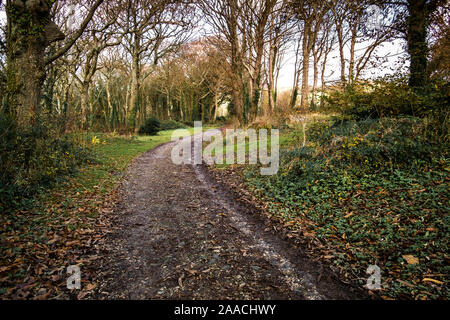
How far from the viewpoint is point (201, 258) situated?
144 inches

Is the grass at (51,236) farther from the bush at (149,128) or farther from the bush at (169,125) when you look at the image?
the bush at (169,125)

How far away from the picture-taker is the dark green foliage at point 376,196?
11.0 feet

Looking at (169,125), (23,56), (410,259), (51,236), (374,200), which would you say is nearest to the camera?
(410,259)

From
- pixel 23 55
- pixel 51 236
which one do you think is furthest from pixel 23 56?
pixel 51 236

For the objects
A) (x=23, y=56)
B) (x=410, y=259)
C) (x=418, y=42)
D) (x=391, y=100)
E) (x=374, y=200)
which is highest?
(x=418, y=42)

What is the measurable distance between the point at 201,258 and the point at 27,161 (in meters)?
5.18

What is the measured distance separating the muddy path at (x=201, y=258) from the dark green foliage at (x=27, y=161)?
2.01 meters

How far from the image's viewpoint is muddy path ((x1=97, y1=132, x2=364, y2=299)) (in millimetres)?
2957

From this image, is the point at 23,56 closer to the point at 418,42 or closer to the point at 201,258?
the point at 201,258

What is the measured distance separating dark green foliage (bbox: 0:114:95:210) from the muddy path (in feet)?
6.60

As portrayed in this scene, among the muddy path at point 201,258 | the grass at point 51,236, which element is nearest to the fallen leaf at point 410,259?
the muddy path at point 201,258

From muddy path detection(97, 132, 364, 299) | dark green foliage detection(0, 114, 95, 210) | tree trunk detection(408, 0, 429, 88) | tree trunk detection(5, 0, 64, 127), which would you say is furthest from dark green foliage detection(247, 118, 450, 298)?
tree trunk detection(5, 0, 64, 127)
